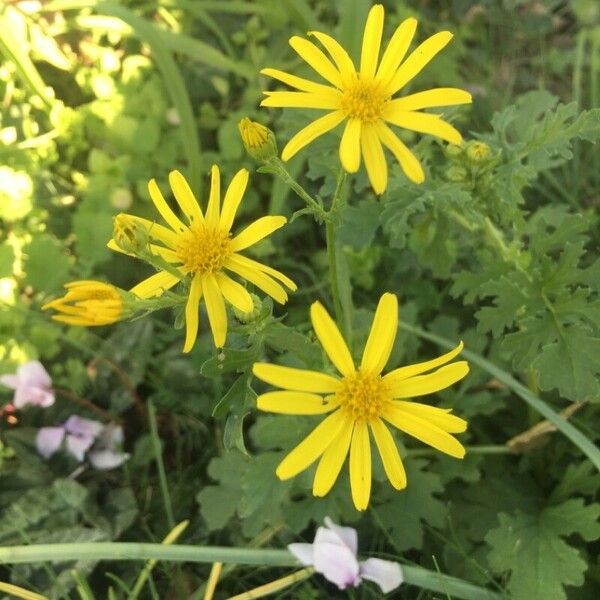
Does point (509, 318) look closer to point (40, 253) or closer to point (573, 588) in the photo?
point (573, 588)

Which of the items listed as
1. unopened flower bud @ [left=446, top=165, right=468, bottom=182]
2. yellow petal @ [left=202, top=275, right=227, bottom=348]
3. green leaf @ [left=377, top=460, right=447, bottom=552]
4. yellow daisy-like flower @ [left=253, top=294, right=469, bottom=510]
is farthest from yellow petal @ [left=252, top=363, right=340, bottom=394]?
green leaf @ [left=377, top=460, right=447, bottom=552]

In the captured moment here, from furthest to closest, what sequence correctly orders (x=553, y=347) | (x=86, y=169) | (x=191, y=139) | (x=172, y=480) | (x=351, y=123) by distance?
(x=86, y=169) → (x=191, y=139) → (x=172, y=480) → (x=553, y=347) → (x=351, y=123)

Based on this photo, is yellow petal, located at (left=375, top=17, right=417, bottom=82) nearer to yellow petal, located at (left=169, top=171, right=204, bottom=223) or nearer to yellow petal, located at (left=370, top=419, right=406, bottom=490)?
yellow petal, located at (left=169, top=171, right=204, bottom=223)

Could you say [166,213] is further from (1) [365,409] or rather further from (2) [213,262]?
(1) [365,409]

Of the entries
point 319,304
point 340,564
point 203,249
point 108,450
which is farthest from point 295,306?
point 319,304

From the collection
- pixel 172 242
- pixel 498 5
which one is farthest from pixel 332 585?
pixel 498 5

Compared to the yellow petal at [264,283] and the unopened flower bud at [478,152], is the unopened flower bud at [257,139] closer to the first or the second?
the yellow petal at [264,283]
